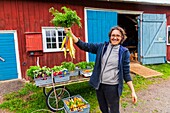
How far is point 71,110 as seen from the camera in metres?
2.73

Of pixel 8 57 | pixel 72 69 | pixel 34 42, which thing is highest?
pixel 34 42

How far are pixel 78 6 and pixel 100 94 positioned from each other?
4443 millimetres

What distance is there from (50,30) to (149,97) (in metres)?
3.91

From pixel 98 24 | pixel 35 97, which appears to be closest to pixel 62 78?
pixel 35 97

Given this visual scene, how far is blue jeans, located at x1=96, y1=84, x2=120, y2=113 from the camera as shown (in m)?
2.10

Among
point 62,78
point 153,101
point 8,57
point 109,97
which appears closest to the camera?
point 109,97

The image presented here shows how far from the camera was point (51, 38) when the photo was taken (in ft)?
18.5

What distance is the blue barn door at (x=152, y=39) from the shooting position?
7207 mm

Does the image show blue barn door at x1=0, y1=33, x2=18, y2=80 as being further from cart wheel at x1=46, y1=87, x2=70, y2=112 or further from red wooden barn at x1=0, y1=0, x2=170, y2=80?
cart wheel at x1=46, y1=87, x2=70, y2=112

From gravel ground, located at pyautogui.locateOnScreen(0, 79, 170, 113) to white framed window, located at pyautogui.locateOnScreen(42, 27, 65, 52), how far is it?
152 cm

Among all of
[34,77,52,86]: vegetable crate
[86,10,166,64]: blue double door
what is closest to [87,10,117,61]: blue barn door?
[86,10,166,64]: blue double door

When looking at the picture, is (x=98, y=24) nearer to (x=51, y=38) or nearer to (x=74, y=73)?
(x=51, y=38)

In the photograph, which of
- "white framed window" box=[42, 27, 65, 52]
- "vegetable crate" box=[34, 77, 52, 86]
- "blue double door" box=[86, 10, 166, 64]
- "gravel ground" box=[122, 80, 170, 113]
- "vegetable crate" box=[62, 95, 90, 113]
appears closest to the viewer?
"vegetable crate" box=[62, 95, 90, 113]

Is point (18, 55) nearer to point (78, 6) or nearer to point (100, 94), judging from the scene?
point (78, 6)
